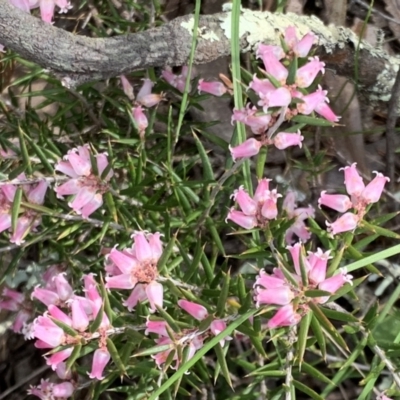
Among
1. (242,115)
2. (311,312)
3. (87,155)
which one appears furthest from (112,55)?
(311,312)

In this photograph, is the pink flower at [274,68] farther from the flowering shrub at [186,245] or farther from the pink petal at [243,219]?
the pink petal at [243,219]

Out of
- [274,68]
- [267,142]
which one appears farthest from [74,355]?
[274,68]

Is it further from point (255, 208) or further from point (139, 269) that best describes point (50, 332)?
point (255, 208)

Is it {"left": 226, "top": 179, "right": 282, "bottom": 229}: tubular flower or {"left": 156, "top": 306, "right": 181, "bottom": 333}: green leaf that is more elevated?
{"left": 226, "top": 179, "right": 282, "bottom": 229}: tubular flower

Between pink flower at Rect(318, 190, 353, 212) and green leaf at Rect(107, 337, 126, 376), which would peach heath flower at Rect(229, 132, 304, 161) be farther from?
green leaf at Rect(107, 337, 126, 376)

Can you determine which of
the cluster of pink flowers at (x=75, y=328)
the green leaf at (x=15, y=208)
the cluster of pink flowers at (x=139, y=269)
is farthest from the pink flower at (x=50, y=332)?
the green leaf at (x=15, y=208)

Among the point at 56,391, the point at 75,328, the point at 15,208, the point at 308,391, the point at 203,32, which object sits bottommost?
the point at 56,391

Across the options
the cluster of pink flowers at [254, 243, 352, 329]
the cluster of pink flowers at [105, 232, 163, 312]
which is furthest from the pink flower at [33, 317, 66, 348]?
the cluster of pink flowers at [254, 243, 352, 329]
